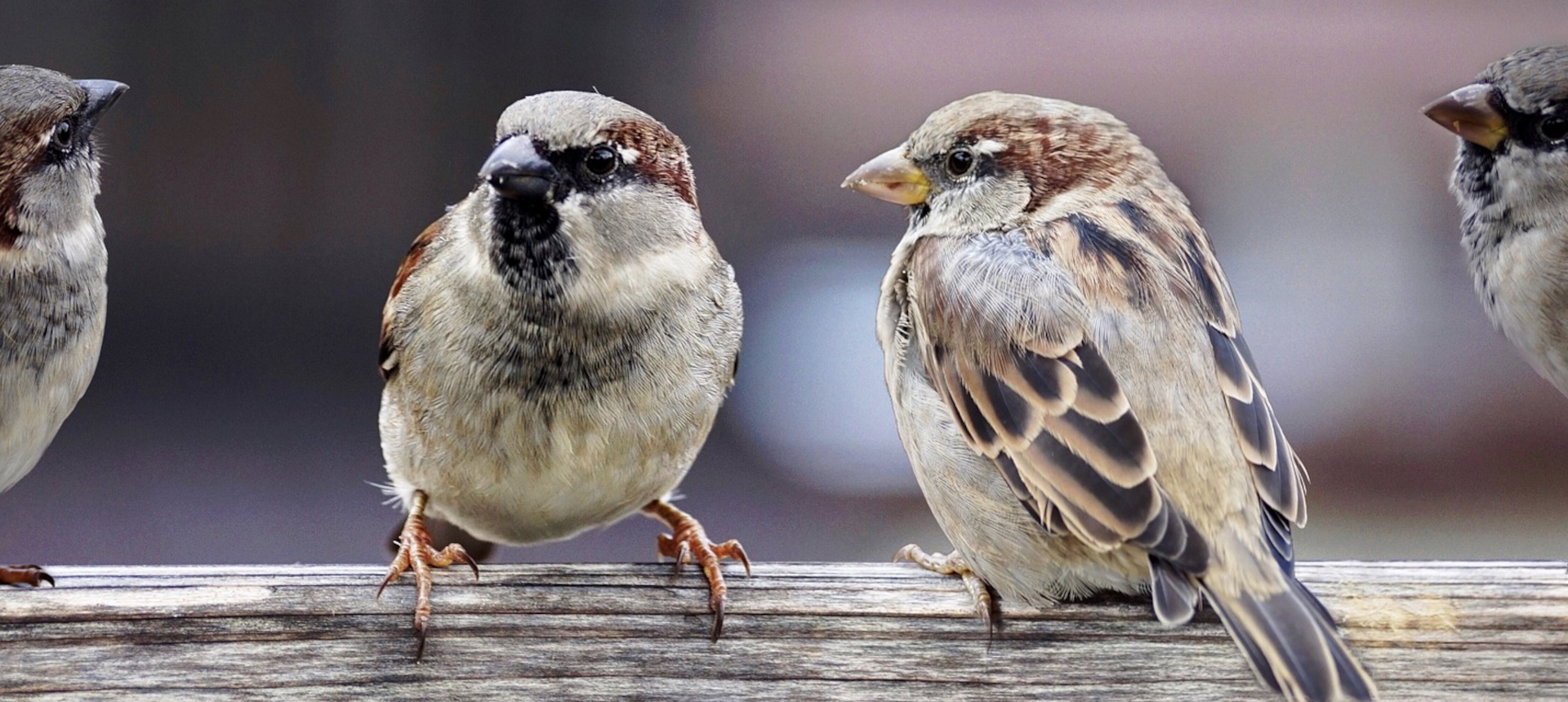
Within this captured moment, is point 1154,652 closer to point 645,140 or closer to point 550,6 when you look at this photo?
point 645,140

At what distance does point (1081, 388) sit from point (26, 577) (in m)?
1.14

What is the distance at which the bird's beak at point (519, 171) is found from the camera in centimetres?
167

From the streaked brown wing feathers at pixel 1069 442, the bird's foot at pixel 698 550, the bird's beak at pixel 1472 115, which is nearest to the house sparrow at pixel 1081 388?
the streaked brown wing feathers at pixel 1069 442

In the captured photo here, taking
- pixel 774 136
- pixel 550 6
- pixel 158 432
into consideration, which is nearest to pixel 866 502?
pixel 774 136

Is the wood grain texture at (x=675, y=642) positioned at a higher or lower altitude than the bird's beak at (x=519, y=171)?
lower

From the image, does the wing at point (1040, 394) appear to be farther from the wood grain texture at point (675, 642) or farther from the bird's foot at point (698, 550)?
the bird's foot at point (698, 550)

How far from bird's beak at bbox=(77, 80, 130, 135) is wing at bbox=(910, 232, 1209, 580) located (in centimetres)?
99

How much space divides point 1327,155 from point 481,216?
320 cm

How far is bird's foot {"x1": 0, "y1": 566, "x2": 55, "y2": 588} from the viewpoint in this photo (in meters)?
1.66

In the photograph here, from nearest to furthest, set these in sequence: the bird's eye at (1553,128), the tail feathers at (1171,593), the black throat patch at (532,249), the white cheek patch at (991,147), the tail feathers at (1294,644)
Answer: the tail feathers at (1294,644), the tail feathers at (1171,593), the black throat patch at (532,249), the white cheek patch at (991,147), the bird's eye at (1553,128)

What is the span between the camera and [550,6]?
402 centimetres

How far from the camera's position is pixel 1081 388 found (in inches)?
62.8

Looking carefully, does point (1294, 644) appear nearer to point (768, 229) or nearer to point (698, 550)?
point (698, 550)

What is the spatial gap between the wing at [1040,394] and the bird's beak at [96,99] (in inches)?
38.8
